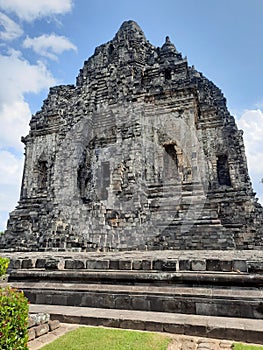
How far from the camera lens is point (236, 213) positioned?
47.8 feet

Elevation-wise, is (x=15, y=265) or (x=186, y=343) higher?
(x=15, y=265)

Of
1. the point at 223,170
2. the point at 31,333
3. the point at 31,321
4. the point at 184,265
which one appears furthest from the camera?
the point at 223,170

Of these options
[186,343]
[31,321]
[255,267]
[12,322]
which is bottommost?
[186,343]

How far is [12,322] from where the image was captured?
2688 mm

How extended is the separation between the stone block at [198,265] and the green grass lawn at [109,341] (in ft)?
5.48

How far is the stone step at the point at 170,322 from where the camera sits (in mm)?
3705

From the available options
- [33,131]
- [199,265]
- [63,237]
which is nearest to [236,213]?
[63,237]

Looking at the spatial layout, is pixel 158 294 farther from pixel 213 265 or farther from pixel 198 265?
pixel 213 265

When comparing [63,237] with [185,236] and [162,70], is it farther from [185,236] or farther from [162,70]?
[162,70]

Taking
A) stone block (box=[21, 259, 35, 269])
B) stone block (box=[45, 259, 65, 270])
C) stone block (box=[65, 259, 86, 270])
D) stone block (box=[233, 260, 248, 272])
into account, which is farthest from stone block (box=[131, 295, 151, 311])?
stone block (box=[21, 259, 35, 269])

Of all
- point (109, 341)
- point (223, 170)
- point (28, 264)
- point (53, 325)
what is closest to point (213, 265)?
point (109, 341)

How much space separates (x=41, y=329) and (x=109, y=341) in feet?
3.58

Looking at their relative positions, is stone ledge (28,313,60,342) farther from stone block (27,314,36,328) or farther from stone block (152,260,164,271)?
stone block (152,260,164,271)

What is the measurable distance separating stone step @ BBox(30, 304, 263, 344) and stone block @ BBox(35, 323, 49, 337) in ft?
2.02
